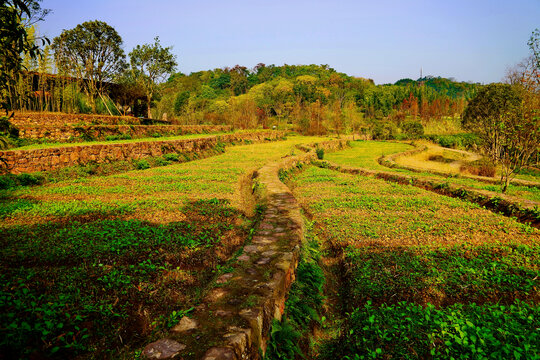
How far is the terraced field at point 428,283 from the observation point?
232cm

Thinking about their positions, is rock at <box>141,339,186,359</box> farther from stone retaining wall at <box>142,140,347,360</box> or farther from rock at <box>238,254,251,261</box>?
rock at <box>238,254,251,261</box>

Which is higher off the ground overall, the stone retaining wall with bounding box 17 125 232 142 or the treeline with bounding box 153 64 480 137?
the treeline with bounding box 153 64 480 137

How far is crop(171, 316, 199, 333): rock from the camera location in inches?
83.3

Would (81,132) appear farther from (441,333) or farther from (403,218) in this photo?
(441,333)

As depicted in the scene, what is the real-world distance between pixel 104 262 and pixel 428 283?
4.06 metres

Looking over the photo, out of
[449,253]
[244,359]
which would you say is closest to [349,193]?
[449,253]

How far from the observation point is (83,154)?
32.4 feet

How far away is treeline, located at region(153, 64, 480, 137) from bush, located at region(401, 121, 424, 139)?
5.71 feet

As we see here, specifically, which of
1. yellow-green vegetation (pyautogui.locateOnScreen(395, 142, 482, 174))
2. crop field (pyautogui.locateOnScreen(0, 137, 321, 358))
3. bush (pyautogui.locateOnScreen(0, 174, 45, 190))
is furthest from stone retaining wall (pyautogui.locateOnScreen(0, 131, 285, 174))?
yellow-green vegetation (pyautogui.locateOnScreen(395, 142, 482, 174))

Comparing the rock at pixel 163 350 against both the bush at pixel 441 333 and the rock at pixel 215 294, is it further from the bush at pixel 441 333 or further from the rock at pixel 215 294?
the bush at pixel 441 333

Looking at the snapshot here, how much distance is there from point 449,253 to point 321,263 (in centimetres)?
187

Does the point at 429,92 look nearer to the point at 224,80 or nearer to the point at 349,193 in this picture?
the point at 224,80

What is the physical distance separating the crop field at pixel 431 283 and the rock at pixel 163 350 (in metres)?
1.44

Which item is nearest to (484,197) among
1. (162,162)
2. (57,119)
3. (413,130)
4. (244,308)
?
(244,308)
